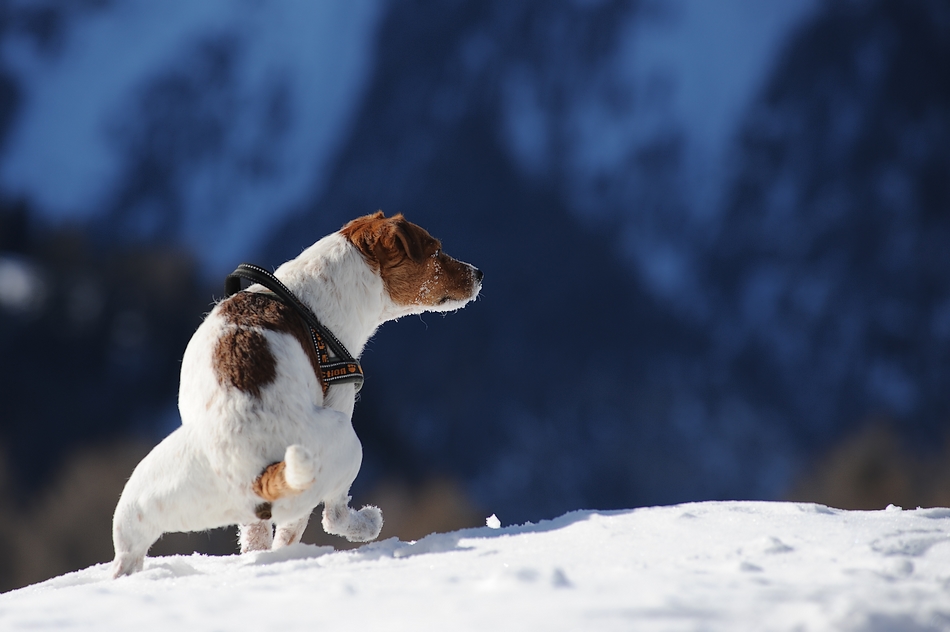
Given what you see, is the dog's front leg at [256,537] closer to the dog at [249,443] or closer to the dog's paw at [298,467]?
the dog at [249,443]

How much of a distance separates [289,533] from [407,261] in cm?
162

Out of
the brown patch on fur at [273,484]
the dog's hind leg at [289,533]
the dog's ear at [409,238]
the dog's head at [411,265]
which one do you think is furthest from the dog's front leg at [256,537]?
the dog's ear at [409,238]

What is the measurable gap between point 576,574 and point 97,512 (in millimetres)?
23317

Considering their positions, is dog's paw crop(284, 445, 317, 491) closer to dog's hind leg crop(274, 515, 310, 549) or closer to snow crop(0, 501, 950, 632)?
snow crop(0, 501, 950, 632)

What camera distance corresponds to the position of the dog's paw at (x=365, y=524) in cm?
473

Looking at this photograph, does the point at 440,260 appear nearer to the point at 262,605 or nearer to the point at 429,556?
the point at 429,556

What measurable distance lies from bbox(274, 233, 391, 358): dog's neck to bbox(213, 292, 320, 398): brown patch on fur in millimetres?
246

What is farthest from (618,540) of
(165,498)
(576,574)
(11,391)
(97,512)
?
(11,391)

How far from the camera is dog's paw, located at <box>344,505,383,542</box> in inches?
186

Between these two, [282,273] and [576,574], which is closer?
[576,574]

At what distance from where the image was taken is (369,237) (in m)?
5.15

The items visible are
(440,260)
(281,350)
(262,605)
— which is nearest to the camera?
(262,605)

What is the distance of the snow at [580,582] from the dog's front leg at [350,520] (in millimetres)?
436

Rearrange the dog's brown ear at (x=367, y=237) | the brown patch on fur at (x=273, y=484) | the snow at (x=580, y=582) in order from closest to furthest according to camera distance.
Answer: the snow at (x=580, y=582), the brown patch on fur at (x=273, y=484), the dog's brown ear at (x=367, y=237)
